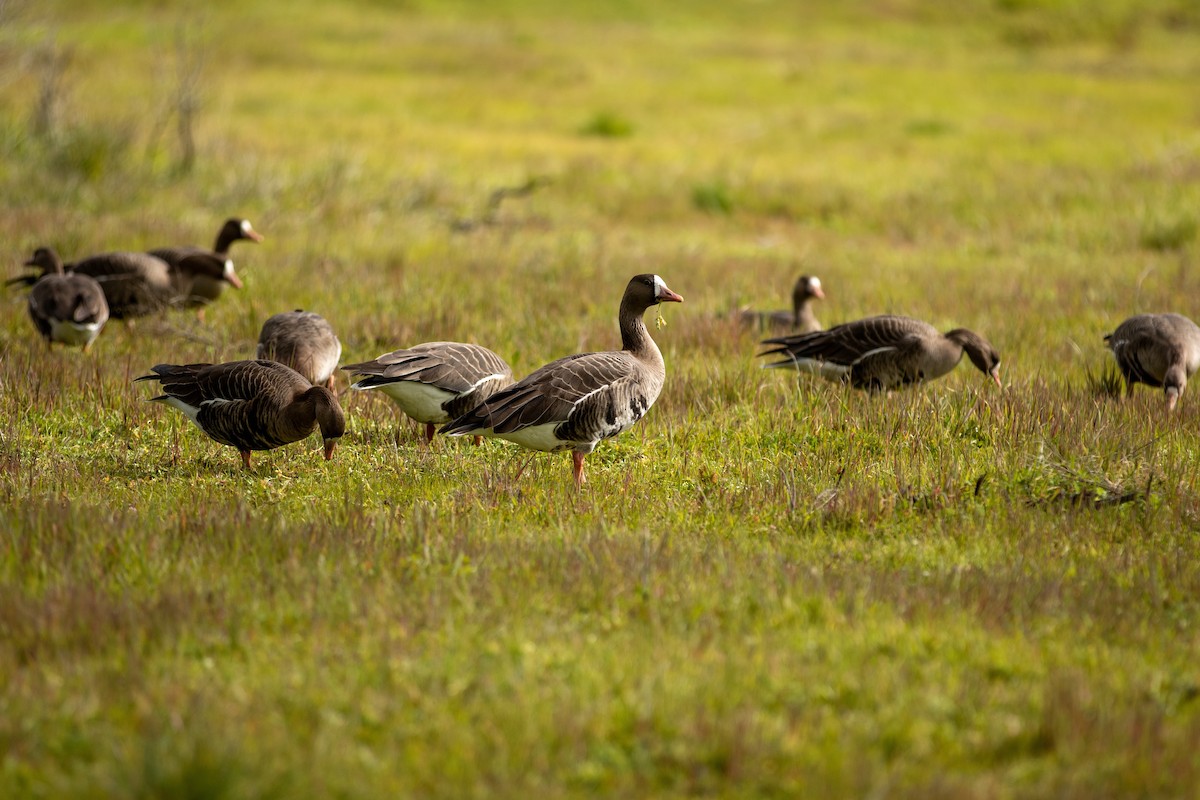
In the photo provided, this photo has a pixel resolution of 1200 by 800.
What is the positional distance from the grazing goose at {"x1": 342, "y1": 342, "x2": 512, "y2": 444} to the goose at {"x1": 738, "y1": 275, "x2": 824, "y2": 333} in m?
4.16

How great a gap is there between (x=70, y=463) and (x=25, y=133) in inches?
572

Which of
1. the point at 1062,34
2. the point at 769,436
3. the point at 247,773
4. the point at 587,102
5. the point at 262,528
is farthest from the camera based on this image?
the point at 1062,34

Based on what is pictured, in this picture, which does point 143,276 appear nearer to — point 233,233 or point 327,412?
point 233,233

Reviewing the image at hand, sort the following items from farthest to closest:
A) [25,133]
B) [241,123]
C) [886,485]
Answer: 1. [241,123]
2. [25,133]
3. [886,485]

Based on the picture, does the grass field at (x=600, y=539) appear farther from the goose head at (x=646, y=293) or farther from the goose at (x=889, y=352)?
the goose head at (x=646, y=293)

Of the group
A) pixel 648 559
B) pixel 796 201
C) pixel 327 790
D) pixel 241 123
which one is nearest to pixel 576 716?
pixel 327 790

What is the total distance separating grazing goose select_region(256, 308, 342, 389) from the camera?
8711 millimetres

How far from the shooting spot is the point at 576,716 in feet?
13.6

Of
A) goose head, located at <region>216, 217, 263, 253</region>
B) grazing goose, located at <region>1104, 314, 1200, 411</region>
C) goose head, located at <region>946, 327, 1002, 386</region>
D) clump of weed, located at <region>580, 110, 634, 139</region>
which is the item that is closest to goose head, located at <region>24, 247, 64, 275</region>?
goose head, located at <region>216, 217, 263, 253</region>

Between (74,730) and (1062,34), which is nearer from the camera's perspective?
(74,730)

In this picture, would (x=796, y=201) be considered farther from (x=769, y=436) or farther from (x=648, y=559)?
(x=648, y=559)

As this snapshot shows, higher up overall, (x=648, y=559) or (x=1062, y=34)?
(x=1062, y=34)

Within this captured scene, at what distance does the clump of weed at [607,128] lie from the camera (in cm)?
2714

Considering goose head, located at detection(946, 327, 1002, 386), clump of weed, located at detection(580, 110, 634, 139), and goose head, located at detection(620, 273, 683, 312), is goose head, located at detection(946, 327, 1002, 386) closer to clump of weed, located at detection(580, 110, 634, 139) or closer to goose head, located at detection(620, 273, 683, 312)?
goose head, located at detection(620, 273, 683, 312)
